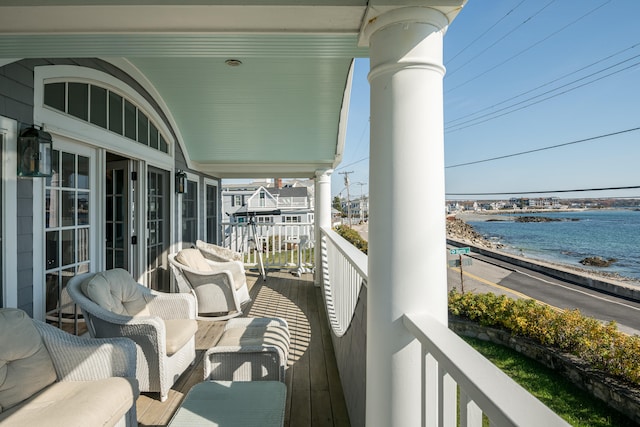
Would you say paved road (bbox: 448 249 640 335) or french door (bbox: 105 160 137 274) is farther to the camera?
paved road (bbox: 448 249 640 335)

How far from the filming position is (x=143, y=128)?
4160 mm

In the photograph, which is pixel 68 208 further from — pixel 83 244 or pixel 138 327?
pixel 138 327

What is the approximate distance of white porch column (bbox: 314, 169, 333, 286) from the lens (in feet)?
20.3

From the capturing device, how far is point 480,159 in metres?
31.9

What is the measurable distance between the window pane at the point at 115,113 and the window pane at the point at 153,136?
2.30 feet

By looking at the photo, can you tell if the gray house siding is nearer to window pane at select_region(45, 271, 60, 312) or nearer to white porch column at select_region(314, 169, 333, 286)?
window pane at select_region(45, 271, 60, 312)

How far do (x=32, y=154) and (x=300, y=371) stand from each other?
252cm

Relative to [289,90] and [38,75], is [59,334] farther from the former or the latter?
[289,90]

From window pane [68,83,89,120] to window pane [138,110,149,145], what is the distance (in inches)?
37.3

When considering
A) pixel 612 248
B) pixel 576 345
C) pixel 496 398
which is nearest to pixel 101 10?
pixel 496 398

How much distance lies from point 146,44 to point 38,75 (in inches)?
59.5

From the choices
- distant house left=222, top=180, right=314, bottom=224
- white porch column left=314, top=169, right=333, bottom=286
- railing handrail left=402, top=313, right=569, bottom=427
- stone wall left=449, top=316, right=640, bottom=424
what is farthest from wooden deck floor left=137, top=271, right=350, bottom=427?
distant house left=222, top=180, right=314, bottom=224

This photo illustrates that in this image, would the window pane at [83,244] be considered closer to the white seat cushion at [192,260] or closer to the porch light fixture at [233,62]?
the white seat cushion at [192,260]

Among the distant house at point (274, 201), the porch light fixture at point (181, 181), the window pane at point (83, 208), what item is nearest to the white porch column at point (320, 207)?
the porch light fixture at point (181, 181)
